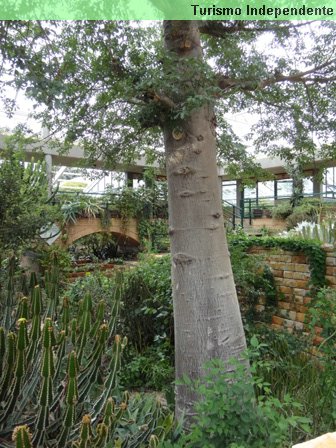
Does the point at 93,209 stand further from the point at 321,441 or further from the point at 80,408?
the point at 321,441

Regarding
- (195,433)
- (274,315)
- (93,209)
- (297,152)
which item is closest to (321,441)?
(195,433)

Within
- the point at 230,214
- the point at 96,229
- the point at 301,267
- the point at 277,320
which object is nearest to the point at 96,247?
the point at 96,229

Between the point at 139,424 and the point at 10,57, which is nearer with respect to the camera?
the point at 10,57

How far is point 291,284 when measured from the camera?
424cm

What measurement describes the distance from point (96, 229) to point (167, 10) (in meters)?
8.05

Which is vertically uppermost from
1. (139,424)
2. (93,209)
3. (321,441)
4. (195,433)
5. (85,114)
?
(85,114)

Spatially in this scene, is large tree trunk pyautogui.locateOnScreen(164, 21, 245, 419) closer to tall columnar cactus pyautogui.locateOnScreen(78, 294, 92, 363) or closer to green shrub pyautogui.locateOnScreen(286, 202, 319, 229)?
tall columnar cactus pyautogui.locateOnScreen(78, 294, 92, 363)

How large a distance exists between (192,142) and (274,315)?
103 inches

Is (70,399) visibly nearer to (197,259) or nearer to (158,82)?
(197,259)

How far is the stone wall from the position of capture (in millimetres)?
3984

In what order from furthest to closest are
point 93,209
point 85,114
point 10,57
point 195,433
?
point 93,209, point 85,114, point 10,57, point 195,433

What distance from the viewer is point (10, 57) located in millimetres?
2066

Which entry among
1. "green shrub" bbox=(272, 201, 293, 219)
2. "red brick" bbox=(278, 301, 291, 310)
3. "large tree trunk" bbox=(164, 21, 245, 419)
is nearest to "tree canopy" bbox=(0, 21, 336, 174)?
"large tree trunk" bbox=(164, 21, 245, 419)

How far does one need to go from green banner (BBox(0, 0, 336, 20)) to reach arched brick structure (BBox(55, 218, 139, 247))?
7.00 m
